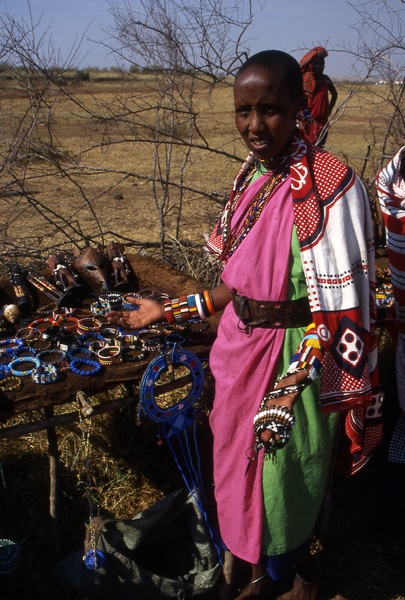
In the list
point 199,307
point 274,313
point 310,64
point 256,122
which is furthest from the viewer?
point 310,64

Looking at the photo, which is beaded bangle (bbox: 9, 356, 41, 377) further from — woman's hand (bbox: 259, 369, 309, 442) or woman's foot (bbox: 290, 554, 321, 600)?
woman's foot (bbox: 290, 554, 321, 600)

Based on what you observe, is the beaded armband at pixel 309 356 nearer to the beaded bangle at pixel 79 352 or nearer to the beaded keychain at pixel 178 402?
the beaded keychain at pixel 178 402

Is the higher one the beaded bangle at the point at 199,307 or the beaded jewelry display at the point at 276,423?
the beaded bangle at the point at 199,307

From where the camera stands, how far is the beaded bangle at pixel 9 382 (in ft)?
7.31

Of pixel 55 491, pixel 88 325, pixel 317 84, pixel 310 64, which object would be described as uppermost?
pixel 310 64

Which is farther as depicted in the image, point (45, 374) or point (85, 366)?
point (85, 366)

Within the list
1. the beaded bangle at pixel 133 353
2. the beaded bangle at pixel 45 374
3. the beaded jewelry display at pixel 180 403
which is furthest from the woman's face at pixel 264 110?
the beaded bangle at pixel 45 374

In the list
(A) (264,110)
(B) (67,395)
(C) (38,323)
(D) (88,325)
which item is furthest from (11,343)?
(A) (264,110)

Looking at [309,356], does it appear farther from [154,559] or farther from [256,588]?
[154,559]

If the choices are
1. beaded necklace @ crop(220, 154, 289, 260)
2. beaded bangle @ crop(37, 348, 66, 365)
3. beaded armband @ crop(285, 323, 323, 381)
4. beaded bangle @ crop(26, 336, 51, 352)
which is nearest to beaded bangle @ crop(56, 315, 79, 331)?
beaded bangle @ crop(26, 336, 51, 352)

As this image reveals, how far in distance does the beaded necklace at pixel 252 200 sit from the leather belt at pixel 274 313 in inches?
7.9

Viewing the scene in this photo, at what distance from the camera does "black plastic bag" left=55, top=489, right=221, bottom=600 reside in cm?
245

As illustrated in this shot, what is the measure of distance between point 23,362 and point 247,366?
0.98 meters

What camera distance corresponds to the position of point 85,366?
2385mm
